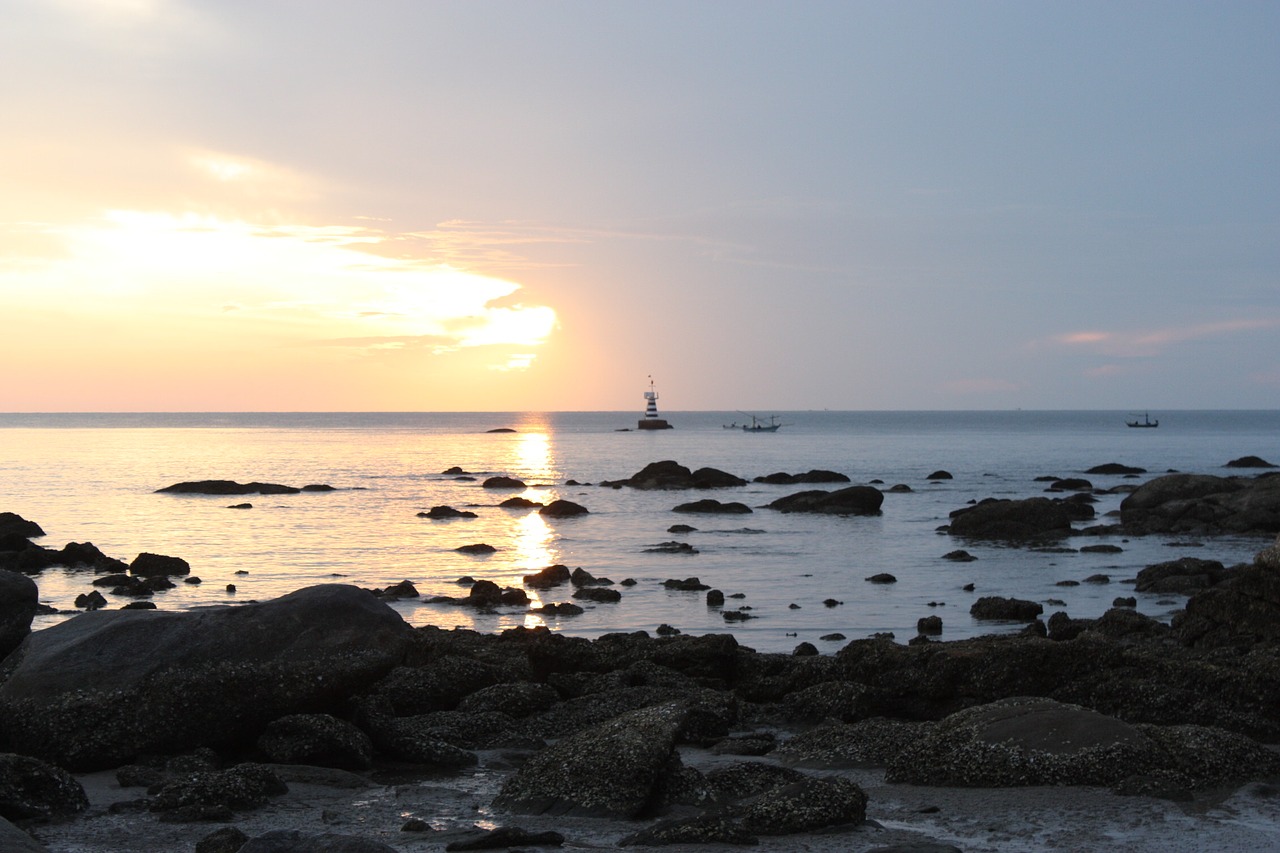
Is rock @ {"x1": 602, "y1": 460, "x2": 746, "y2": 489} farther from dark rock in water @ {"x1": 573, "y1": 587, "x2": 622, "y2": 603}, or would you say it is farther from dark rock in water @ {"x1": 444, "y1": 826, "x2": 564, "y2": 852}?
dark rock in water @ {"x1": 444, "y1": 826, "x2": 564, "y2": 852}

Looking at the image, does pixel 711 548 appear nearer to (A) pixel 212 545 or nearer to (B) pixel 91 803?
(A) pixel 212 545

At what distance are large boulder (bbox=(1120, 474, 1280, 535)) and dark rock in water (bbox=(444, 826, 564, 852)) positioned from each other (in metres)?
38.8

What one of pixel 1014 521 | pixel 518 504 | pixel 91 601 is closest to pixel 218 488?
pixel 518 504

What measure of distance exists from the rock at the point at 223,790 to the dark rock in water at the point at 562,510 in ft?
138

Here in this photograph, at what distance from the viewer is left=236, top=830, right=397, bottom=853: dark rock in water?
695 cm

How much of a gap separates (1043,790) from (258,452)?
120840 millimetres

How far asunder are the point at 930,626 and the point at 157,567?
69.7 ft

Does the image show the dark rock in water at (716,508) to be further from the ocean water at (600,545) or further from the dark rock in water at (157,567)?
the dark rock in water at (157,567)

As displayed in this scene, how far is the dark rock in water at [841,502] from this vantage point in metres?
52.0

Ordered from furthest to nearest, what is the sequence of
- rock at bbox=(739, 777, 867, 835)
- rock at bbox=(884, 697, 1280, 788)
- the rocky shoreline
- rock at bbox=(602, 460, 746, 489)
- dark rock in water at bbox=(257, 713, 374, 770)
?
rock at bbox=(602, 460, 746, 489) → dark rock in water at bbox=(257, 713, 374, 770) → rock at bbox=(884, 697, 1280, 788) → the rocky shoreline → rock at bbox=(739, 777, 867, 835)

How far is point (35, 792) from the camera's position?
9062 millimetres

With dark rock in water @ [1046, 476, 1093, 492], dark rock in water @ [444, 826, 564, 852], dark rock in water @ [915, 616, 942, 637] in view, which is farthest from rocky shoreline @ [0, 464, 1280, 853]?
dark rock in water @ [1046, 476, 1093, 492]

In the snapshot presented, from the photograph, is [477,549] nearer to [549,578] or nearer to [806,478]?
[549,578]

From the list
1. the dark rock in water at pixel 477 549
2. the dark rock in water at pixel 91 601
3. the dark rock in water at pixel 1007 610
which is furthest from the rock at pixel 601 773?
the dark rock in water at pixel 477 549
